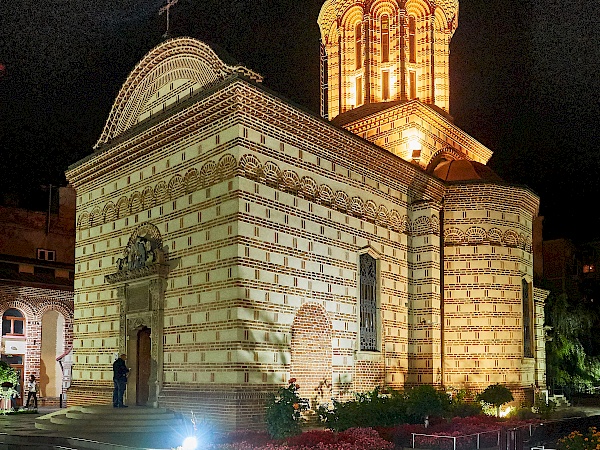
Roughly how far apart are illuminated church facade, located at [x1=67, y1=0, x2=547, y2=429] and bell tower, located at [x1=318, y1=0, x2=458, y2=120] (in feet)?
0.23

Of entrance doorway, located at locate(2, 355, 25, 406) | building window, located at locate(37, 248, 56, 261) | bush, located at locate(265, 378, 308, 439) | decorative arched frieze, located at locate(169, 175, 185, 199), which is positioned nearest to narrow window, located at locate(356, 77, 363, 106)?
decorative arched frieze, located at locate(169, 175, 185, 199)

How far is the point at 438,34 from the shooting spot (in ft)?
82.3

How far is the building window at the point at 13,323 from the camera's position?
1005 inches

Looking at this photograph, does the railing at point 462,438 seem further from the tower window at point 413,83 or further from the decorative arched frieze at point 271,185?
the tower window at point 413,83

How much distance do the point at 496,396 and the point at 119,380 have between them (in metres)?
9.06

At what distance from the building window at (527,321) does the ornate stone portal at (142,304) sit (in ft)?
35.0

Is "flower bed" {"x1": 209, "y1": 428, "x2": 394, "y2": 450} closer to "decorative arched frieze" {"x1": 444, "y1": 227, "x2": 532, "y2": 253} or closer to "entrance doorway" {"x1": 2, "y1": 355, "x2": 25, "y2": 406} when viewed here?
"decorative arched frieze" {"x1": 444, "y1": 227, "x2": 532, "y2": 253}

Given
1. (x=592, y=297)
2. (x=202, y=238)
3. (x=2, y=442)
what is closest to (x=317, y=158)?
(x=202, y=238)

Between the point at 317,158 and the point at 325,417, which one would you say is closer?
the point at 325,417

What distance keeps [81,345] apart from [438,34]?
50.0 feet

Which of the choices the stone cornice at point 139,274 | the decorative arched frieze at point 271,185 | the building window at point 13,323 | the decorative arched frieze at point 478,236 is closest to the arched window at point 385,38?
the decorative arched frieze at point 271,185

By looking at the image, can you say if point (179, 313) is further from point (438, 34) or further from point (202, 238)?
point (438, 34)

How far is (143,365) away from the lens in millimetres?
17672

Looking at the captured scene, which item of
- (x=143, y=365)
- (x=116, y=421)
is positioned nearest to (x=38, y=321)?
(x=143, y=365)
